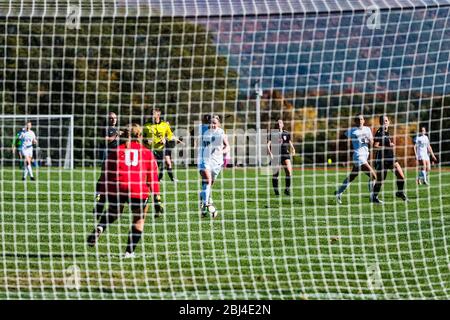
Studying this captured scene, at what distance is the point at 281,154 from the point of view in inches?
756

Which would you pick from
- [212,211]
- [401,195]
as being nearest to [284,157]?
[401,195]

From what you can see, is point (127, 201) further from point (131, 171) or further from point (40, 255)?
point (40, 255)

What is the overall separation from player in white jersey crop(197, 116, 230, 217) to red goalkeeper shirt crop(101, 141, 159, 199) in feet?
13.6

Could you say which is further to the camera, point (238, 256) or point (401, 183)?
point (401, 183)

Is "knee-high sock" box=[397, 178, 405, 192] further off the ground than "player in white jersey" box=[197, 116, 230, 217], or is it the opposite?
"player in white jersey" box=[197, 116, 230, 217]

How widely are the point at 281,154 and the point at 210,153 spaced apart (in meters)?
4.52

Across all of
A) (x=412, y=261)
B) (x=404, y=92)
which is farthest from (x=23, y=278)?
(x=404, y=92)

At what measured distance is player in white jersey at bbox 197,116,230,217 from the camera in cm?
1470

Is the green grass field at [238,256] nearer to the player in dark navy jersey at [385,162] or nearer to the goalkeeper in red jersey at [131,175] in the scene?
the goalkeeper in red jersey at [131,175]

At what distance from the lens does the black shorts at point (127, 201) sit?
1016 centimetres

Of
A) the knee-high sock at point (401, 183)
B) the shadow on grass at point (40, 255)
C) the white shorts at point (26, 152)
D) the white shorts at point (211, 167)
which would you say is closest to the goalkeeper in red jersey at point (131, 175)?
the shadow on grass at point (40, 255)

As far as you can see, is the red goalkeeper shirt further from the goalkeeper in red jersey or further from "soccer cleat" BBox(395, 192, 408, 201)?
"soccer cleat" BBox(395, 192, 408, 201)

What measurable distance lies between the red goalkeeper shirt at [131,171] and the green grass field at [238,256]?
810 mm

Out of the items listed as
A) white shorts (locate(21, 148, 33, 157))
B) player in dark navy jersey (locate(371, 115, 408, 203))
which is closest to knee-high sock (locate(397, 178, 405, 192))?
player in dark navy jersey (locate(371, 115, 408, 203))
